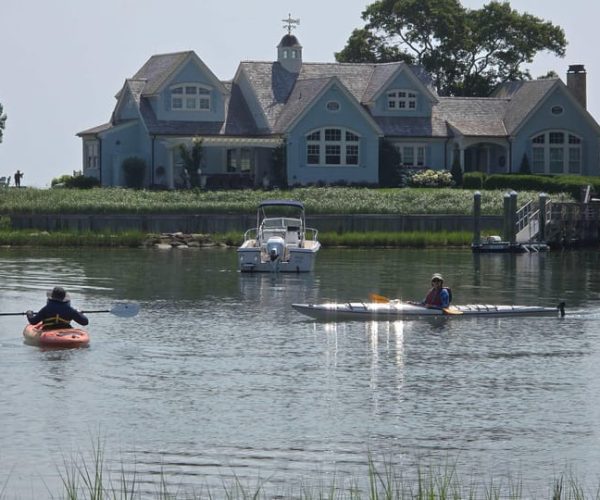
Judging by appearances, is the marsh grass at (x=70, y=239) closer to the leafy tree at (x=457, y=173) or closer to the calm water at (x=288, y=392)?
the calm water at (x=288, y=392)

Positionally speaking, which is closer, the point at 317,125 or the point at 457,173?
the point at 317,125

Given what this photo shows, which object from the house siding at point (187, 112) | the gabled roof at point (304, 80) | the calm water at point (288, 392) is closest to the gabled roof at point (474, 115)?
the gabled roof at point (304, 80)

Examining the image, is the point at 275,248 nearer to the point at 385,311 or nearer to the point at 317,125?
the point at 385,311

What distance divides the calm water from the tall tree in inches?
2235

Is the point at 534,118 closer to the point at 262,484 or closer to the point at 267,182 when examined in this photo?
the point at 267,182

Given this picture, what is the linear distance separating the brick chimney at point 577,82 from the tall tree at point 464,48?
15.7 m

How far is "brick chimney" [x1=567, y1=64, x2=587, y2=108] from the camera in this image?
281 feet

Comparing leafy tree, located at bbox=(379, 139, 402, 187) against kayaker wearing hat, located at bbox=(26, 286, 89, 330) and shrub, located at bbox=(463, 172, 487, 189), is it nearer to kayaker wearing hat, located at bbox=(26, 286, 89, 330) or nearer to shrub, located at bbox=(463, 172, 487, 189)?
shrub, located at bbox=(463, 172, 487, 189)

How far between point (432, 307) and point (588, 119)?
4628 cm

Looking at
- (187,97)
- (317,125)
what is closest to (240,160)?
(187,97)

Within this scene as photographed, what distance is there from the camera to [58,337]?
104ft

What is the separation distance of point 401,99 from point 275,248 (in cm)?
3159

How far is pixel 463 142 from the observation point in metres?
80.2

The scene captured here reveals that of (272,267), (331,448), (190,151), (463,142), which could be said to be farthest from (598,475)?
(463,142)
